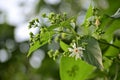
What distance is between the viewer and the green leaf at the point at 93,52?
1214 millimetres

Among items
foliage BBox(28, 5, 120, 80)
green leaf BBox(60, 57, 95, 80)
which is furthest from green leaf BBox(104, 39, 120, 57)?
green leaf BBox(60, 57, 95, 80)

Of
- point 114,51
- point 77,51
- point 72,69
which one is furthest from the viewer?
point 114,51

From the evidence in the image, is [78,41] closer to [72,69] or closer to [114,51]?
[72,69]

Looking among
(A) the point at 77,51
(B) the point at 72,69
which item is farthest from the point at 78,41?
(B) the point at 72,69

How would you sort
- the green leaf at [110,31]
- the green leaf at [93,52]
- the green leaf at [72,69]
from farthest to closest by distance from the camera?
the green leaf at [110,31] → the green leaf at [72,69] → the green leaf at [93,52]

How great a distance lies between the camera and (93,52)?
1236 mm

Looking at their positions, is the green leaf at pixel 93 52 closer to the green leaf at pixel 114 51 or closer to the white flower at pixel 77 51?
the white flower at pixel 77 51

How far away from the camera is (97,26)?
130 cm

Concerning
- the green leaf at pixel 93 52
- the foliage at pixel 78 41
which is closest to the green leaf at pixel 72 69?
the foliage at pixel 78 41

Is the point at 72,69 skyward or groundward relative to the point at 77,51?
groundward

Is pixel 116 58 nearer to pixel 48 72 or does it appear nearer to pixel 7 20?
pixel 48 72

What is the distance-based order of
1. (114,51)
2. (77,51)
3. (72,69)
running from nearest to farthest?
(77,51) → (72,69) → (114,51)

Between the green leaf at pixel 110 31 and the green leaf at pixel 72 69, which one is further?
the green leaf at pixel 110 31

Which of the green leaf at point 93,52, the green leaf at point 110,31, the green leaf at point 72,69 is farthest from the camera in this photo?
the green leaf at point 110,31
